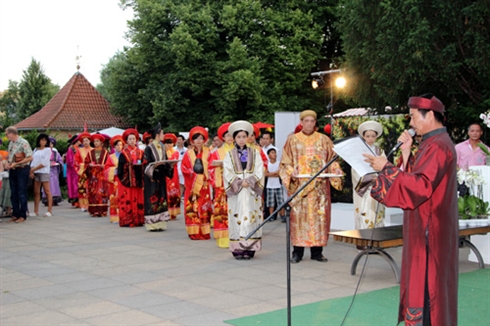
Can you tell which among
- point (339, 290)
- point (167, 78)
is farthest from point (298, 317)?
point (167, 78)

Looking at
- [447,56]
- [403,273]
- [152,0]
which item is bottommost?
[403,273]

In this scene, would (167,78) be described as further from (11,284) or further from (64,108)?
(11,284)

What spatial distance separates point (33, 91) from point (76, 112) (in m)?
19.7

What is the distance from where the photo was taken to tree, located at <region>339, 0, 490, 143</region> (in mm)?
14133

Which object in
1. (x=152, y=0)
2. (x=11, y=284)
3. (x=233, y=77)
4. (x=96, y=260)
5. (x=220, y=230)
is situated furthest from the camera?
(x=152, y=0)

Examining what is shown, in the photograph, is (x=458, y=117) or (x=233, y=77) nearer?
(x=458, y=117)

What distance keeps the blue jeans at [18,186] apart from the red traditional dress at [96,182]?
162cm

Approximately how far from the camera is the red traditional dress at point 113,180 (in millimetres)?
13938

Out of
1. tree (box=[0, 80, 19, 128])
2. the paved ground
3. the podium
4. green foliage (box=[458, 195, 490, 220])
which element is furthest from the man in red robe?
tree (box=[0, 80, 19, 128])

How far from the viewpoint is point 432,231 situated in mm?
3934

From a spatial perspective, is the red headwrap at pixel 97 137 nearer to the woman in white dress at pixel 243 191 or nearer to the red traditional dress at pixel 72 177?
the red traditional dress at pixel 72 177

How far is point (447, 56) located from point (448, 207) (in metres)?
11.3

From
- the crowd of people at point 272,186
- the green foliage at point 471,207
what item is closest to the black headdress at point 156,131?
the crowd of people at point 272,186

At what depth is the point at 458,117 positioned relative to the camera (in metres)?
15.5
